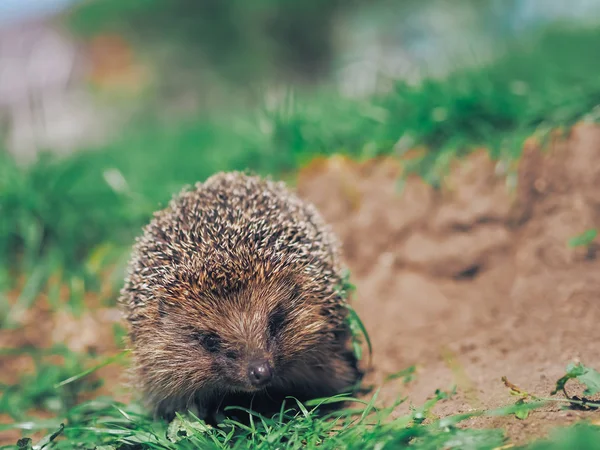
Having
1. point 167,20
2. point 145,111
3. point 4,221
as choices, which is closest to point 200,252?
point 4,221

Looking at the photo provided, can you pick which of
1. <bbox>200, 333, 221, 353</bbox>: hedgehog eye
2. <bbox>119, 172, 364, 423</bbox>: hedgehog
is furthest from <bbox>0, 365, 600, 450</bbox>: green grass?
<bbox>200, 333, 221, 353</bbox>: hedgehog eye

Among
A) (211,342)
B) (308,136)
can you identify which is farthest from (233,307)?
(308,136)

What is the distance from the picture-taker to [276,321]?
3.33 m

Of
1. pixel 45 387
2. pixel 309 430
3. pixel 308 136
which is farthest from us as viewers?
pixel 308 136

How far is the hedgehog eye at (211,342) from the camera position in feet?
10.6

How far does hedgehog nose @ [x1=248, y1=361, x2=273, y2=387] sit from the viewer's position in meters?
2.95

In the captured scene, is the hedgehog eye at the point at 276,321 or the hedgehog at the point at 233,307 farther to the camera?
the hedgehog eye at the point at 276,321

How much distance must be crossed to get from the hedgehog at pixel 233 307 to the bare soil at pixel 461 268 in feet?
1.88

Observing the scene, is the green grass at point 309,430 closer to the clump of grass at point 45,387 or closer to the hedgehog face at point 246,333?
the hedgehog face at point 246,333

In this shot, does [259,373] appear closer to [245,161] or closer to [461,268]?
[461,268]

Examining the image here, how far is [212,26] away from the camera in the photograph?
55.8 feet

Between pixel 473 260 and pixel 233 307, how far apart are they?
2.45 m

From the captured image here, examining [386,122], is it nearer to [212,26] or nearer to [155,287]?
[155,287]

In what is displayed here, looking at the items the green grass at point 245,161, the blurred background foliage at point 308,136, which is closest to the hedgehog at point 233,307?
the green grass at point 245,161
